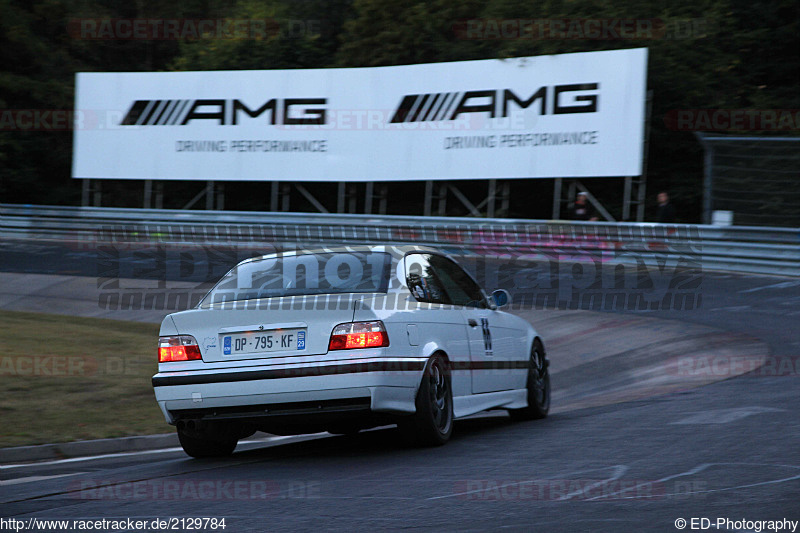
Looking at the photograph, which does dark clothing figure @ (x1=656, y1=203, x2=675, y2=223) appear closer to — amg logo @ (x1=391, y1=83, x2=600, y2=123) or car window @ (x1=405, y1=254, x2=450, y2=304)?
amg logo @ (x1=391, y1=83, x2=600, y2=123)

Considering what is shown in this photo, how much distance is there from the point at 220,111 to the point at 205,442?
27.8 meters

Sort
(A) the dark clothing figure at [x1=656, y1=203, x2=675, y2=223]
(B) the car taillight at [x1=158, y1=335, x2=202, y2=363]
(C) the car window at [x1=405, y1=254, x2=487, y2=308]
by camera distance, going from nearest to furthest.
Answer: (B) the car taillight at [x1=158, y1=335, x2=202, y2=363] → (C) the car window at [x1=405, y1=254, x2=487, y2=308] → (A) the dark clothing figure at [x1=656, y1=203, x2=675, y2=223]

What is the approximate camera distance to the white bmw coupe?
7098mm

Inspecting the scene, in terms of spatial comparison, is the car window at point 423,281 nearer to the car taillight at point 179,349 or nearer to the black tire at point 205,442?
the car taillight at point 179,349

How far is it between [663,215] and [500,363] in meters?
16.4

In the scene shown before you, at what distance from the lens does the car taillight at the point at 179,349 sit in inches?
289

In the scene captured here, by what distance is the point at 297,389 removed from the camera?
279 inches

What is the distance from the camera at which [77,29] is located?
47.7 m

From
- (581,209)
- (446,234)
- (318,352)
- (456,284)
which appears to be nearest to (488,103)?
(581,209)

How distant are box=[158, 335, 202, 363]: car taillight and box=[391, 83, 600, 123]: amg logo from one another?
73.1ft

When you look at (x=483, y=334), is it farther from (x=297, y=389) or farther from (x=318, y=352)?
(x=297, y=389)

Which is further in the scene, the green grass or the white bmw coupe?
the green grass

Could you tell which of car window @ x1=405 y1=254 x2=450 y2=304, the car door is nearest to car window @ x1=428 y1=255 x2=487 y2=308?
the car door

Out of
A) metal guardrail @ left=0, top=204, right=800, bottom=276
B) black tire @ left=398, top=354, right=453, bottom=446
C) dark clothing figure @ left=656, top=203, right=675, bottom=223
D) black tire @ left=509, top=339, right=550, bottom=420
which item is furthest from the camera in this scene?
dark clothing figure @ left=656, top=203, right=675, bottom=223
